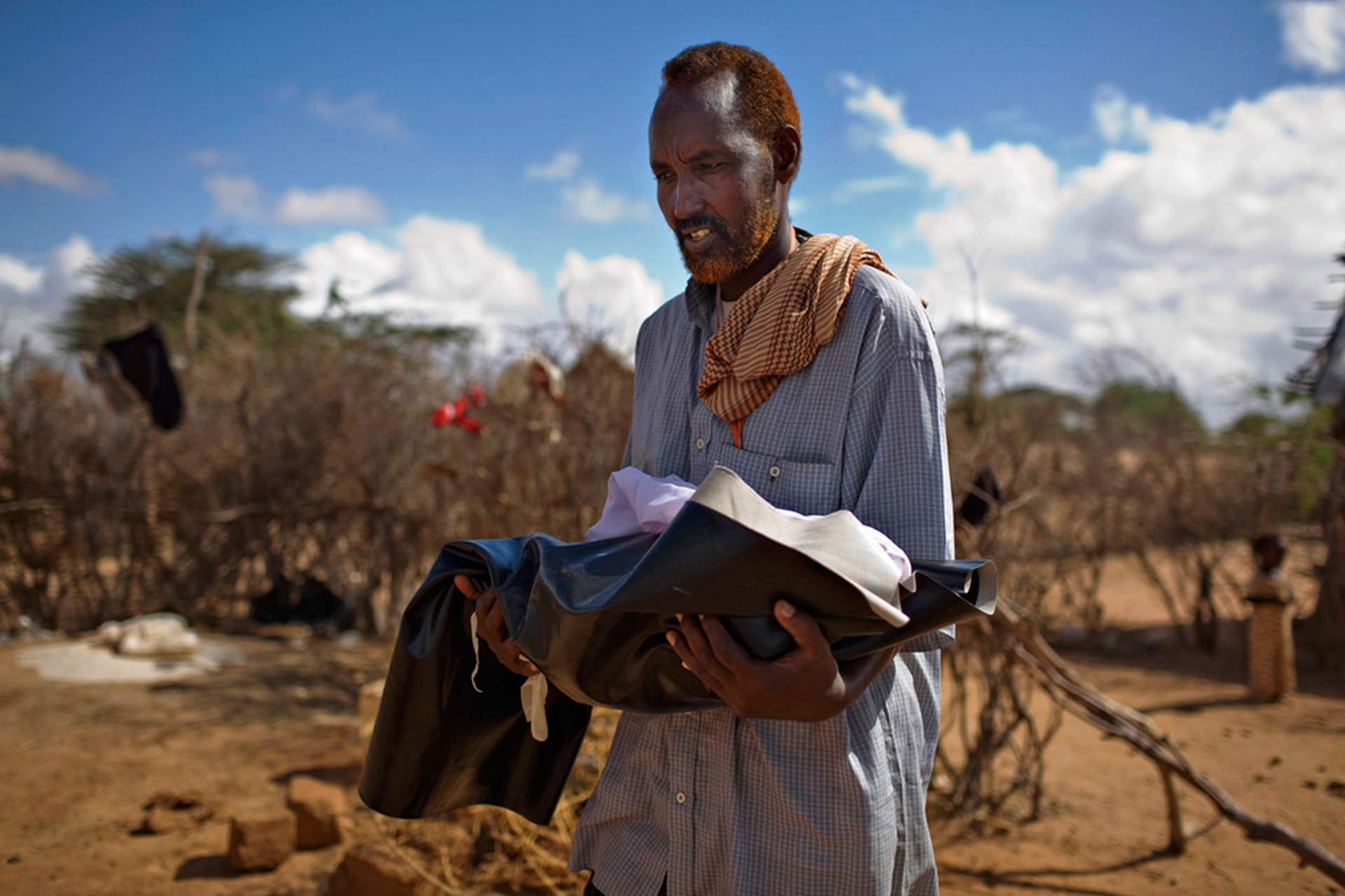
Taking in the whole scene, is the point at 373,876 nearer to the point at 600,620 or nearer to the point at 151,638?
the point at 600,620

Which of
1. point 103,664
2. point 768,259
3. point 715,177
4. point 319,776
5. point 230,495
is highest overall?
point 715,177

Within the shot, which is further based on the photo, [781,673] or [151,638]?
[151,638]

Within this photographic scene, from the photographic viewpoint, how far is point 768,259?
1.55 metres

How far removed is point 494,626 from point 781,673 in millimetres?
520

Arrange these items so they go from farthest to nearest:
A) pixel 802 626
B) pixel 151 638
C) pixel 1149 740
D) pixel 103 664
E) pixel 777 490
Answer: pixel 151 638
pixel 103 664
pixel 1149 740
pixel 777 490
pixel 802 626

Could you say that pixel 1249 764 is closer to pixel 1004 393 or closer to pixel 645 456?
pixel 1004 393

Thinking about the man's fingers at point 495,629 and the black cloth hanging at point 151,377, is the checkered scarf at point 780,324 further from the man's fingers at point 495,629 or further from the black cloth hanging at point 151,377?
the black cloth hanging at point 151,377

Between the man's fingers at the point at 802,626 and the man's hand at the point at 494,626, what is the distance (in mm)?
501

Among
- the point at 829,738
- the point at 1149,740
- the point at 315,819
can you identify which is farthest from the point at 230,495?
the point at 829,738

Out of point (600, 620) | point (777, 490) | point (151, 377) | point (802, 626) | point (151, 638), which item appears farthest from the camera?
point (151, 377)

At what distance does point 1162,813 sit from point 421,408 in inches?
266

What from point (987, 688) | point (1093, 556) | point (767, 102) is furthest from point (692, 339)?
point (1093, 556)

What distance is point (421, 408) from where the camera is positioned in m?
8.38

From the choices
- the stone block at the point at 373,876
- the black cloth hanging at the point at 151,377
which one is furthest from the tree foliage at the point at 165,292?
the stone block at the point at 373,876
